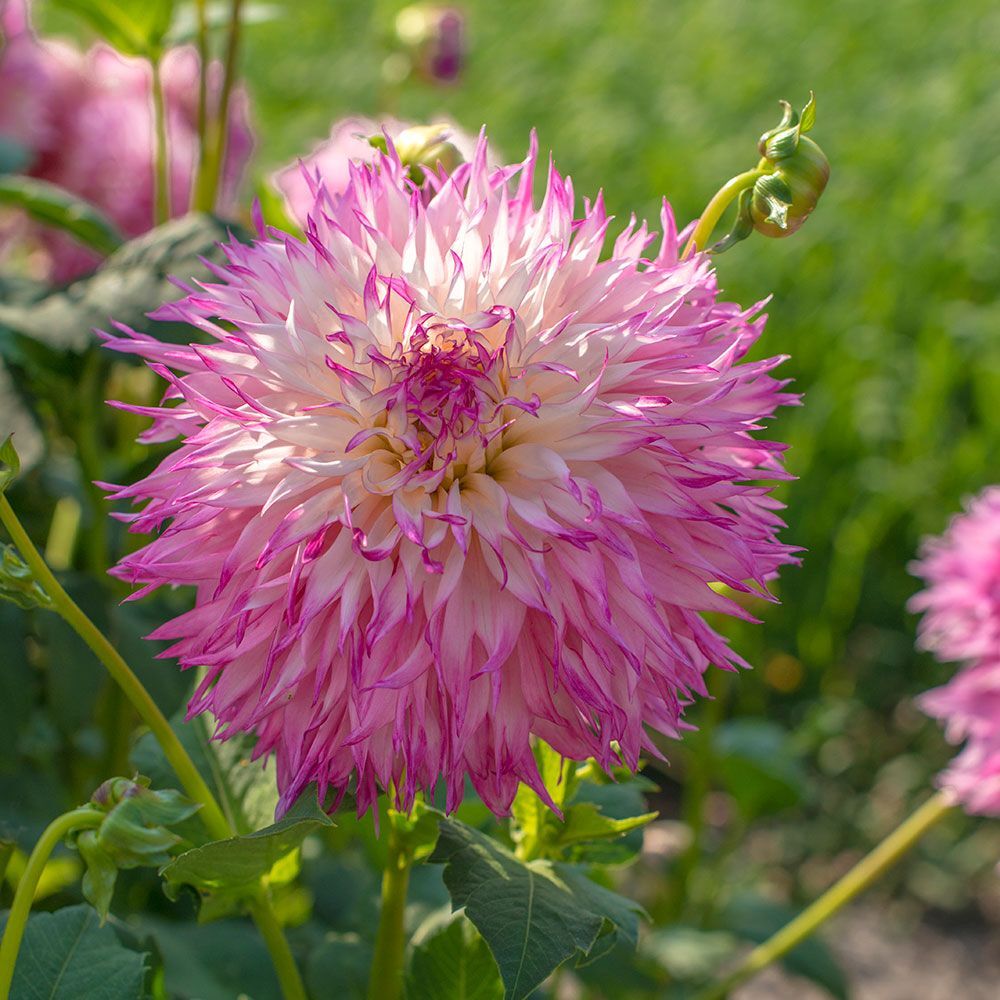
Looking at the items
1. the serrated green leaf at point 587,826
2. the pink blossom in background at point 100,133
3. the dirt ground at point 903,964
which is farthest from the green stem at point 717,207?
the dirt ground at point 903,964

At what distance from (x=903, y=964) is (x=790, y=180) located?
55.9 inches

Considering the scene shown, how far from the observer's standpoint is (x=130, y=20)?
103 centimetres

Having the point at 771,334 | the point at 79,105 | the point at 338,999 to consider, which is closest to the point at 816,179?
the point at 338,999

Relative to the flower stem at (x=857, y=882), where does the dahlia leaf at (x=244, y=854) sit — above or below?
above

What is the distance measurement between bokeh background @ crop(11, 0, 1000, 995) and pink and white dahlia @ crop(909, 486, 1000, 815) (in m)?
0.23

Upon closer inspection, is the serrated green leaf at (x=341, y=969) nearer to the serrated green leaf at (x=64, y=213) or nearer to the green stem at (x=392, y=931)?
the green stem at (x=392, y=931)

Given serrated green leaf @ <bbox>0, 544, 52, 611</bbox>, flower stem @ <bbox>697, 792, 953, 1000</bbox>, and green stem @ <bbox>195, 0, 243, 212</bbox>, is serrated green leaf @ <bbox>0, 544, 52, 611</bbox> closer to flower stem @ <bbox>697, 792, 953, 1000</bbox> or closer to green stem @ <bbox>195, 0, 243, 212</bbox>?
green stem @ <bbox>195, 0, 243, 212</bbox>

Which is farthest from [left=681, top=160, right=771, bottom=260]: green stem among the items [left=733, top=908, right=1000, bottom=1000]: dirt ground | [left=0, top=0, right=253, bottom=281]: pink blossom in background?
[left=733, top=908, right=1000, bottom=1000]: dirt ground

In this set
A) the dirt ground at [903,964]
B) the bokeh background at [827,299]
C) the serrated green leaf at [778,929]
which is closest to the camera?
the serrated green leaf at [778,929]

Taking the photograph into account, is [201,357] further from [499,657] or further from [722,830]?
[722,830]

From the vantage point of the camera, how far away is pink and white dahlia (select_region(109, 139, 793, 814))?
20.5 inches

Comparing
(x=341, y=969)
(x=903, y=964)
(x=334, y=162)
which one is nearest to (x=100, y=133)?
(x=334, y=162)

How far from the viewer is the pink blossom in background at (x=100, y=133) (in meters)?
1.41

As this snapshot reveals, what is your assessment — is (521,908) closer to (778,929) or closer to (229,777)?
(229,777)
